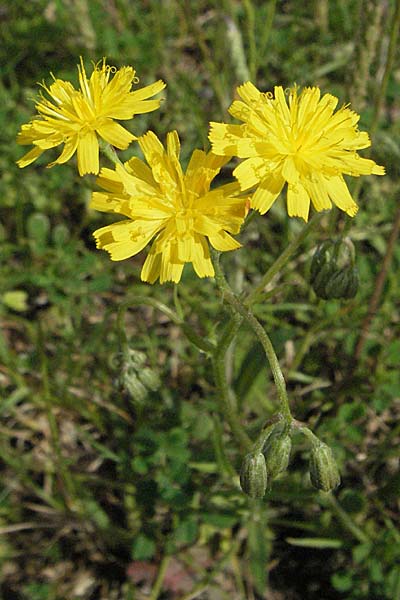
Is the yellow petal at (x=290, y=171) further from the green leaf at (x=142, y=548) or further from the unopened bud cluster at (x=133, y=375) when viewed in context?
the green leaf at (x=142, y=548)

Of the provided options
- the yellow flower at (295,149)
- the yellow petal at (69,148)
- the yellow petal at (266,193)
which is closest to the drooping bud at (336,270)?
the yellow flower at (295,149)

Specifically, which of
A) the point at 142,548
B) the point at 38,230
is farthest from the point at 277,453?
the point at 38,230

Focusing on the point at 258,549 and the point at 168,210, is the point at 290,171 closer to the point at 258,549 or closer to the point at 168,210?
the point at 168,210

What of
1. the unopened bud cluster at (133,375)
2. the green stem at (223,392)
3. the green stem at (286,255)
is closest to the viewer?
the green stem at (286,255)

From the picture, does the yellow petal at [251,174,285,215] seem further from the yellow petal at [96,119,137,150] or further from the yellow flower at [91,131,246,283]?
the yellow petal at [96,119,137,150]

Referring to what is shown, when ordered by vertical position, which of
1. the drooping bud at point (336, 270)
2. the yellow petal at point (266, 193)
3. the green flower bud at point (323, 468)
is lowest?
the green flower bud at point (323, 468)

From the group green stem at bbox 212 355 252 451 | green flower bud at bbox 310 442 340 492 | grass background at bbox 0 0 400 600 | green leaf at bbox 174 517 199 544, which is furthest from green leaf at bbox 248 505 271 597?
green flower bud at bbox 310 442 340 492

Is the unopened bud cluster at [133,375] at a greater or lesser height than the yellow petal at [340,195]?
lesser

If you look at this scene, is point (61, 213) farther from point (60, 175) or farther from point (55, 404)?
point (55, 404)
